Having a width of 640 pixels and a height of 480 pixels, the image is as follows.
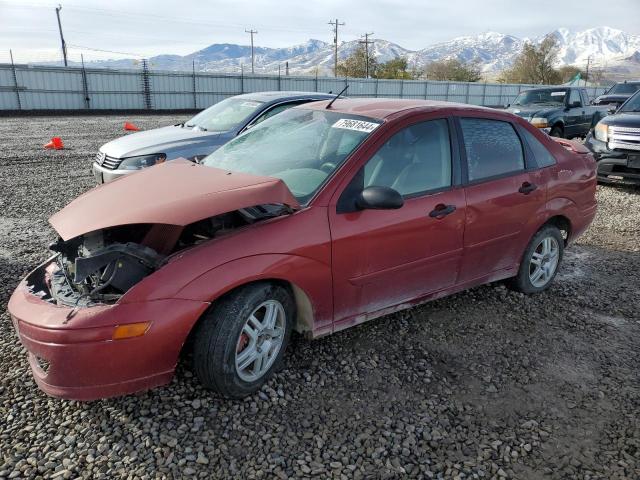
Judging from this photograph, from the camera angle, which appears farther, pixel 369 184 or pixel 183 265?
pixel 369 184

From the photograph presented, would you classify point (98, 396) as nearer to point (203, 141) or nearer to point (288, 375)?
point (288, 375)

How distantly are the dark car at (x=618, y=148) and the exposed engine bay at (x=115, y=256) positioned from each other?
776 centimetres

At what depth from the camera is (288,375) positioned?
3.18 m

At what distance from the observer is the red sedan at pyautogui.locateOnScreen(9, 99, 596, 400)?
2.54 meters

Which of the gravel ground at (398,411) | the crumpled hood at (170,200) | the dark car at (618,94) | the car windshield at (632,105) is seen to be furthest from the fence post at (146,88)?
the crumpled hood at (170,200)

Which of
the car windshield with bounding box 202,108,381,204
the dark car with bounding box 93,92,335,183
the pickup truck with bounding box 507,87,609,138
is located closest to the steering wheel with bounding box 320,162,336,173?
the car windshield with bounding box 202,108,381,204

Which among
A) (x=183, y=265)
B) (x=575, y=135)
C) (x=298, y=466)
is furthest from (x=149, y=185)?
(x=575, y=135)

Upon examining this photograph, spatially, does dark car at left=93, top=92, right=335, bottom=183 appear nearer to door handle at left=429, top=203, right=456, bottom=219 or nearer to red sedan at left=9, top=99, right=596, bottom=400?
red sedan at left=9, top=99, right=596, bottom=400

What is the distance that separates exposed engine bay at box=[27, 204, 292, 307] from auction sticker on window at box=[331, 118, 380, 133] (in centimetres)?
87

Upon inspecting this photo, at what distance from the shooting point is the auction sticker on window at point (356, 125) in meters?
3.44

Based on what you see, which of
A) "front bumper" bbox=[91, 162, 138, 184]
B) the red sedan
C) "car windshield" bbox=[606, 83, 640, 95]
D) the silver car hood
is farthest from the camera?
"car windshield" bbox=[606, 83, 640, 95]

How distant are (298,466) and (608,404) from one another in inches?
75.0

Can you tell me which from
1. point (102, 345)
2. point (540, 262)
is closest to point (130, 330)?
point (102, 345)

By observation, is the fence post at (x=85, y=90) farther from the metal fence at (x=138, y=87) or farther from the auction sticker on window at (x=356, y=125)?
the auction sticker on window at (x=356, y=125)
